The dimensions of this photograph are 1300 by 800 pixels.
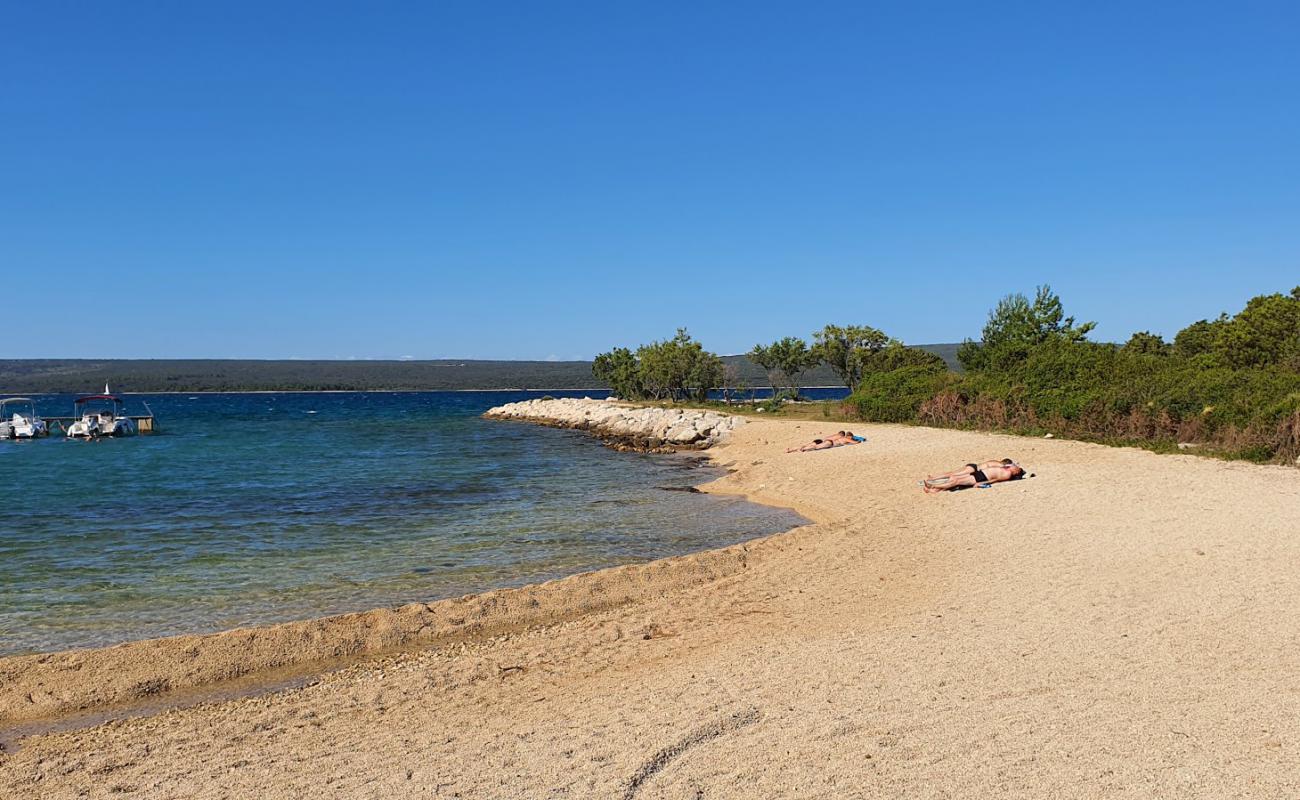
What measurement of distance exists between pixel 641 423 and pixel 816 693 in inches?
1583

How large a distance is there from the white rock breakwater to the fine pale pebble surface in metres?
25.7

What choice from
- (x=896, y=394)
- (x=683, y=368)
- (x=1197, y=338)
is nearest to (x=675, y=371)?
(x=683, y=368)

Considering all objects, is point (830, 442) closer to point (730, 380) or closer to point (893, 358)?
point (893, 358)

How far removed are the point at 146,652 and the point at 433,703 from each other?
3951 mm

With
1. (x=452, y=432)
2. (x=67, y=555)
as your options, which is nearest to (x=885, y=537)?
(x=67, y=555)

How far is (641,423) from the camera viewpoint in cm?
4706

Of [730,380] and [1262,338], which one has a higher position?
[1262,338]

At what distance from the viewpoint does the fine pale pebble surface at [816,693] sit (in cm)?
546

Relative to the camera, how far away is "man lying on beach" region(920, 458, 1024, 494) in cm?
1852

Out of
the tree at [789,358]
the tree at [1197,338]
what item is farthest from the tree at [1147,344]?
the tree at [789,358]

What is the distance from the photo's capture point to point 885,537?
14.5m

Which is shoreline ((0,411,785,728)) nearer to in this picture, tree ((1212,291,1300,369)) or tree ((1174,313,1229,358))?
tree ((1212,291,1300,369))

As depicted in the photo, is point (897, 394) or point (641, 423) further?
point (641, 423)

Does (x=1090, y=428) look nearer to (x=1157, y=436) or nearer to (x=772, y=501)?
(x=1157, y=436)
